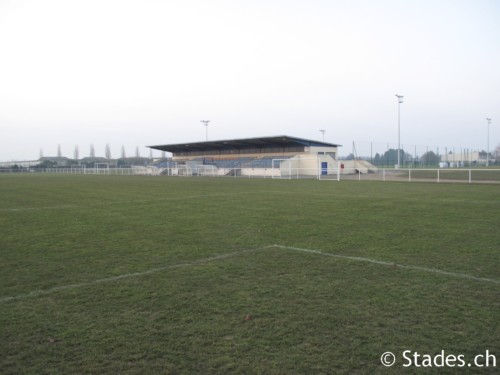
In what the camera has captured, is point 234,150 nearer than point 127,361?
No

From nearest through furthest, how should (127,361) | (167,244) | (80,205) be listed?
(127,361) → (167,244) → (80,205)

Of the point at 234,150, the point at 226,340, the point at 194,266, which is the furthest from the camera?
the point at 234,150

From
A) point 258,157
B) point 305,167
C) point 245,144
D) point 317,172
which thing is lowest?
point 317,172

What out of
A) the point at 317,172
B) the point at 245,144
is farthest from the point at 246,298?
the point at 245,144

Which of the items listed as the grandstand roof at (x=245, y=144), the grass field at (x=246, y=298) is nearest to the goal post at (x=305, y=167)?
the grandstand roof at (x=245, y=144)

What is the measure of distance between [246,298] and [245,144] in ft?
179

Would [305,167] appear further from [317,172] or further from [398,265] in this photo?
[398,265]

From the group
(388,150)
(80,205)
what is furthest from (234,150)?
(80,205)

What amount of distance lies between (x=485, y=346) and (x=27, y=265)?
611cm

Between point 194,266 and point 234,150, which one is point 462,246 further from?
point 234,150

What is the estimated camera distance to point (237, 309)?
14.7 ft

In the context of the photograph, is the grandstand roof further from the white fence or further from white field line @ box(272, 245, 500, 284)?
white field line @ box(272, 245, 500, 284)

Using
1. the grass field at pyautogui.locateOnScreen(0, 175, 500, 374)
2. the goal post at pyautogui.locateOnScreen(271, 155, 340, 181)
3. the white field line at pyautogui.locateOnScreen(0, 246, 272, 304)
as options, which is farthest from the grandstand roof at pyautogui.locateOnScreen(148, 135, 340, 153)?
the white field line at pyautogui.locateOnScreen(0, 246, 272, 304)

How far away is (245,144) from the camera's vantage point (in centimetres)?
5903
